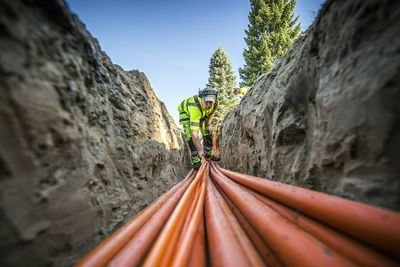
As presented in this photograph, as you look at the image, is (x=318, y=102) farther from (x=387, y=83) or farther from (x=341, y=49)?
(x=387, y=83)

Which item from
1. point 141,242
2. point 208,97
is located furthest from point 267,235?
point 208,97

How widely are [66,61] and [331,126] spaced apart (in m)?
1.30

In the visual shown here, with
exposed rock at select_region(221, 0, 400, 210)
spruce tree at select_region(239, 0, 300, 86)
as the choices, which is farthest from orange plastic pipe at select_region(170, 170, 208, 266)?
spruce tree at select_region(239, 0, 300, 86)

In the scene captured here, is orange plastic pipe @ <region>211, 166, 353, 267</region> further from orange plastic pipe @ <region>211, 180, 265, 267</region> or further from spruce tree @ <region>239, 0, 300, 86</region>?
spruce tree @ <region>239, 0, 300, 86</region>

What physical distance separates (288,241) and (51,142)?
0.97 m

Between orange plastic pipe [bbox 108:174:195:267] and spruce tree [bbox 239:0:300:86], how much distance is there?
10.7 m

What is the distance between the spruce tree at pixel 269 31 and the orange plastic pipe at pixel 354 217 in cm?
1062

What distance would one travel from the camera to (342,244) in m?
0.64

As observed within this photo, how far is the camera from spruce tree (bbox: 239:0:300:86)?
1031 cm

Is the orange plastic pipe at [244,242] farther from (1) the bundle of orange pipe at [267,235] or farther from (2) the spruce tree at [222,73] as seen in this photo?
(2) the spruce tree at [222,73]

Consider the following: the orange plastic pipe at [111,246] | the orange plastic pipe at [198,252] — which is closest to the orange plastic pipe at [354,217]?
the orange plastic pipe at [198,252]

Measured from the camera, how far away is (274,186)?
41.6 inches

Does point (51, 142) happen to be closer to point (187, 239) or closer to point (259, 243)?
point (187, 239)

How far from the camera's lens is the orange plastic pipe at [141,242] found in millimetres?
740
